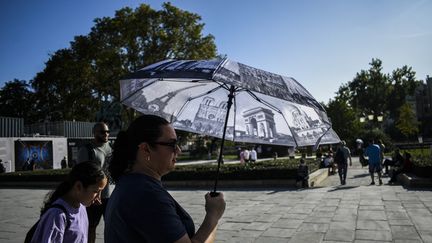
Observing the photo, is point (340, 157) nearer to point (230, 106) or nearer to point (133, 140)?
point (230, 106)

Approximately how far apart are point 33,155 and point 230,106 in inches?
1069

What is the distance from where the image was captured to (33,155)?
84.9ft

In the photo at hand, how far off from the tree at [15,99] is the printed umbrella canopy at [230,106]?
2009 inches

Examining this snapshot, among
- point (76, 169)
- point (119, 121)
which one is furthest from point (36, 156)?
point (76, 169)

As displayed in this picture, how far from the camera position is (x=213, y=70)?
96.3 inches

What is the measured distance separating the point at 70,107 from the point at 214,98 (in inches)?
1268

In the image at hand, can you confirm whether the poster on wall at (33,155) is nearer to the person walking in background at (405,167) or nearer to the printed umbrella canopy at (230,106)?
the person walking in background at (405,167)

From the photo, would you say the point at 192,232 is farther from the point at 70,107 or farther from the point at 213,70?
the point at 70,107

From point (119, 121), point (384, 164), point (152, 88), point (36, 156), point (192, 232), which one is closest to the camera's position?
point (192, 232)

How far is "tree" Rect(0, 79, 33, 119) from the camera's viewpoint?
4884cm

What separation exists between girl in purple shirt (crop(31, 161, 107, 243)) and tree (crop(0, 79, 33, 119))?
51.2m

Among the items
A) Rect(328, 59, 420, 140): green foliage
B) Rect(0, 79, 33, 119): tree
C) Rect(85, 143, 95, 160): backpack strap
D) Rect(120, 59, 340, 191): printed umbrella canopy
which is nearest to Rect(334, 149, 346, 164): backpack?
Rect(120, 59, 340, 191): printed umbrella canopy

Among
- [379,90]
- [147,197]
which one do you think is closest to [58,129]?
[147,197]

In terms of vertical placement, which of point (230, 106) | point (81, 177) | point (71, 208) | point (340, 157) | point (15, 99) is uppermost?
point (15, 99)
